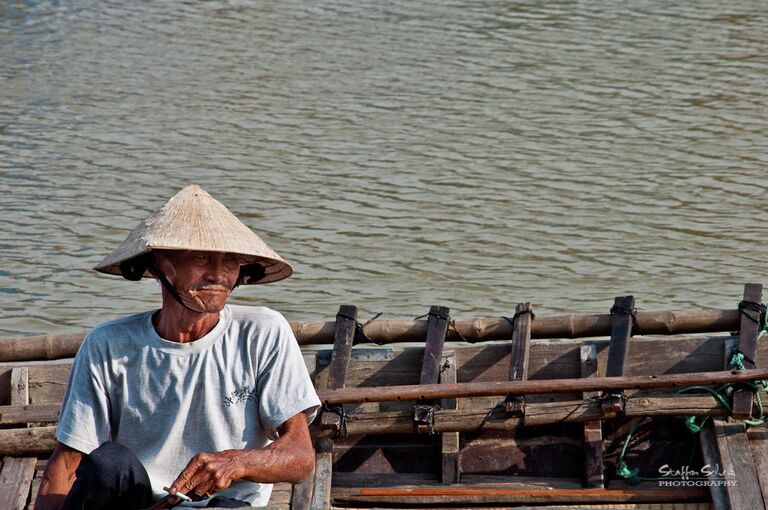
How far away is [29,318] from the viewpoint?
325 inches

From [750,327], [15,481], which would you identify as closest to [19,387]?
[15,481]

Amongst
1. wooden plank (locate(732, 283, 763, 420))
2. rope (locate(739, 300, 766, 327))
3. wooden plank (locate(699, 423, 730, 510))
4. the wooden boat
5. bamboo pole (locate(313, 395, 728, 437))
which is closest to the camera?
wooden plank (locate(699, 423, 730, 510))

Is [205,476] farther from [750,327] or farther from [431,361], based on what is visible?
[750,327]

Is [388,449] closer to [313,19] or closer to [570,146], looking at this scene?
[570,146]

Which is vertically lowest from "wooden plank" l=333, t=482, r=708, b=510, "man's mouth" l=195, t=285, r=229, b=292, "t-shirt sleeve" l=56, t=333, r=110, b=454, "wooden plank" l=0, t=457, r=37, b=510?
"wooden plank" l=333, t=482, r=708, b=510

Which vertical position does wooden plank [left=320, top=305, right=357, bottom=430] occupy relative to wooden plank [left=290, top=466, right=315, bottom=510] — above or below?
above

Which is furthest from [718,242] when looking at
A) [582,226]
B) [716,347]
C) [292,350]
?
[292,350]

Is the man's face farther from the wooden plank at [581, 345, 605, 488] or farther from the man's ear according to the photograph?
the wooden plank at [581, 345, 605, 488]

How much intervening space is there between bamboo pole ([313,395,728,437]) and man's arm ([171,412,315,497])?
4.84 feet

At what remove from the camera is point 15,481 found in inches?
179

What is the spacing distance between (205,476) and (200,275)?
59 centimetres

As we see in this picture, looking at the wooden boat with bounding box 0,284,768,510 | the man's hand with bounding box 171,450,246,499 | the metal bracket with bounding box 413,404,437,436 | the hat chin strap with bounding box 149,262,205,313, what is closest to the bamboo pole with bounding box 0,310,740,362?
the wooden boat with bounding box 0,284,768,510

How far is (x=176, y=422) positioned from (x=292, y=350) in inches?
15.0

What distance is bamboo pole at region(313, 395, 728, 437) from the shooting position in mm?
4715
